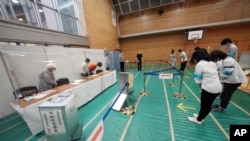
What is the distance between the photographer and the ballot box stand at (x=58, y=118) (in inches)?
62.7

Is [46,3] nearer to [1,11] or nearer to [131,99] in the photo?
[1,11]

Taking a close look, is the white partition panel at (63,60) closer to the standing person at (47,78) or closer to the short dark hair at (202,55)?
the standing person at (47,78)

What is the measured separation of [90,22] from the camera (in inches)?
276

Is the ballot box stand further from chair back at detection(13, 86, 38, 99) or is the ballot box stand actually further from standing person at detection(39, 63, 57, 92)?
chair back at detection(13, 86, 38, 99)

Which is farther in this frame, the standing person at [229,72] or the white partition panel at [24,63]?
the white partition panel at [24,63]

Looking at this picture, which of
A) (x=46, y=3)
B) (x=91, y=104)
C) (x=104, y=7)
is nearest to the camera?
(x=91, y=104)

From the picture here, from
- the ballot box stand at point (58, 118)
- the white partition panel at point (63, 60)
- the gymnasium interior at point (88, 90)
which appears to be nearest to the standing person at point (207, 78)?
the gymnasium interior at point (88, 90)

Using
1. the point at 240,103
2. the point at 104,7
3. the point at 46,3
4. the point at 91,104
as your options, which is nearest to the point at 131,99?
the point at 91,104

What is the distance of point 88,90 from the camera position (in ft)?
11.0

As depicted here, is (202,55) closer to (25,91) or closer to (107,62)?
(25,91)

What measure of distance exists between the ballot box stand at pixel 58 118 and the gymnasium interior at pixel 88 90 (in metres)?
0.02

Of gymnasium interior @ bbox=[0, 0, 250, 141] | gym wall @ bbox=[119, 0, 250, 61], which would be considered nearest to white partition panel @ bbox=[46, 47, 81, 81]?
gymnasium interior @ bbox=[0, 0, 250, 141]

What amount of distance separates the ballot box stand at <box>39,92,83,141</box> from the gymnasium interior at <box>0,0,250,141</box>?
16mm

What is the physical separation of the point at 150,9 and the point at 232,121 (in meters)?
11.6
